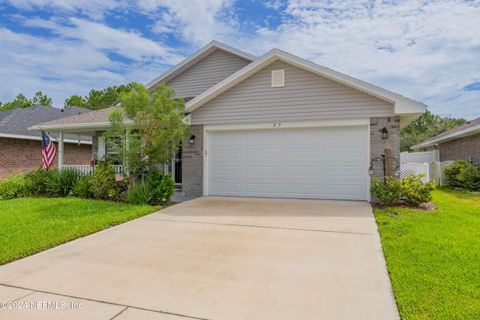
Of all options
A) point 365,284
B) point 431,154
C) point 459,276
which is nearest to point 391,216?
point 459,276

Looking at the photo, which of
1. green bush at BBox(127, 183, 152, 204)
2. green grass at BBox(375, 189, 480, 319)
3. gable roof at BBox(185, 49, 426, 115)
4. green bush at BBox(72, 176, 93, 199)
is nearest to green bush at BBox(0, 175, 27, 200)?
green bush at BBox(72, 176, 93, 199)

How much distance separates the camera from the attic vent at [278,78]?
10.4 metres

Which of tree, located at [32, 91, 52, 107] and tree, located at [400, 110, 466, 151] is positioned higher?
tree, located at [32, 91, 52, 107]

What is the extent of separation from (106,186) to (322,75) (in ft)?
24.9

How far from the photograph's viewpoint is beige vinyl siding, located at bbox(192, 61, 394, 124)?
9.66 meters

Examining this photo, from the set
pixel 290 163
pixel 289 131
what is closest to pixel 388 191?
pixel 290 163

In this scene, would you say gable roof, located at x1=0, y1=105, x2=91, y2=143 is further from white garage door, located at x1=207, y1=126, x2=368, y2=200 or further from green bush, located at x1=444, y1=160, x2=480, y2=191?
green bush, located at x1=444, y1=160, x2=480, y2=191

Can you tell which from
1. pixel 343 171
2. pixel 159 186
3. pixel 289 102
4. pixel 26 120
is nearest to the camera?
pixel 159 186

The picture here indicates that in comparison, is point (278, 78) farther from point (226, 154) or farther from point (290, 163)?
point (226, 154)

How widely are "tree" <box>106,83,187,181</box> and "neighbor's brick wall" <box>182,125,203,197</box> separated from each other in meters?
1.58

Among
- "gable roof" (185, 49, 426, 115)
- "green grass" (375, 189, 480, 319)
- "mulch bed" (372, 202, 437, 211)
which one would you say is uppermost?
"gable roof" (185, 49, 426, 115)

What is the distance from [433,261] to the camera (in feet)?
14.7

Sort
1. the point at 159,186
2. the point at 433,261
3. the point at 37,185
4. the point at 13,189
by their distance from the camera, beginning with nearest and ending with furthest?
the point at 433,261 < the point at 159,186 < the point at 13,189 < the point at 37,185

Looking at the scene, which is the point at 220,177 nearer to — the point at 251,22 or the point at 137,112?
the point at 137,112
